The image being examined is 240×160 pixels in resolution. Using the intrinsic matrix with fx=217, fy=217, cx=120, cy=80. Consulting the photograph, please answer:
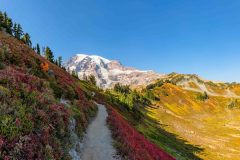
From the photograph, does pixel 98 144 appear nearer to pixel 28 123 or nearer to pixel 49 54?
pixel 28 123

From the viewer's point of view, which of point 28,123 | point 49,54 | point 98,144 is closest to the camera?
point 28,123

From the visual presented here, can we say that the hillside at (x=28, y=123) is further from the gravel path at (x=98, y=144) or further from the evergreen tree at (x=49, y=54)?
the evergreen tree at (x=49, y=54)

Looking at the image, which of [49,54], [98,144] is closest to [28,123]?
[98,144]

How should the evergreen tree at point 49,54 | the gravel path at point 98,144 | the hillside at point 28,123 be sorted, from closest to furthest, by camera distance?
1. the hillside at point 28,123
2. the gravel path at point 98,144
3. the evergreen tree at point 49,54

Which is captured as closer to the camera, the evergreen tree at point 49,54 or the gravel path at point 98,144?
the gravel path at point 98,144

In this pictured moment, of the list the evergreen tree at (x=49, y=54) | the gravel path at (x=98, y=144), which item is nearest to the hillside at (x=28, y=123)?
the gravel path at (x=98, y=144)

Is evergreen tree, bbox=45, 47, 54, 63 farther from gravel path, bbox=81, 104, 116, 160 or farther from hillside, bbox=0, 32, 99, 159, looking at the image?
hillside, bbox=0, 32, 99, 159

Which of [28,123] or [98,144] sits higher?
[28,123]

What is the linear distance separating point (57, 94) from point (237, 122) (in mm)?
164259

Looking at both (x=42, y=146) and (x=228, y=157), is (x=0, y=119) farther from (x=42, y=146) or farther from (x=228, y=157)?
(x=228, y=157)

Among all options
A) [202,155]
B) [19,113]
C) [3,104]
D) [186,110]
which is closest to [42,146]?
[19,113]

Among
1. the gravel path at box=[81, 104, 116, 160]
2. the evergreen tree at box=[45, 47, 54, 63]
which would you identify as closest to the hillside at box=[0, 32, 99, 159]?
the gravel path at box=[81, 104, 116, 160]

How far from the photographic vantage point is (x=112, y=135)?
25.3 meters

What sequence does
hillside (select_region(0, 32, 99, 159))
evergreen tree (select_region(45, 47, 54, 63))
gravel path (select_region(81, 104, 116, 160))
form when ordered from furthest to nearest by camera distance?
evergreen tree (select_region(45, 47, 54, 63)), gravel path (select_region(81, 104, 116, 160)), hillside (select_region(0, 32, 99, 159))
